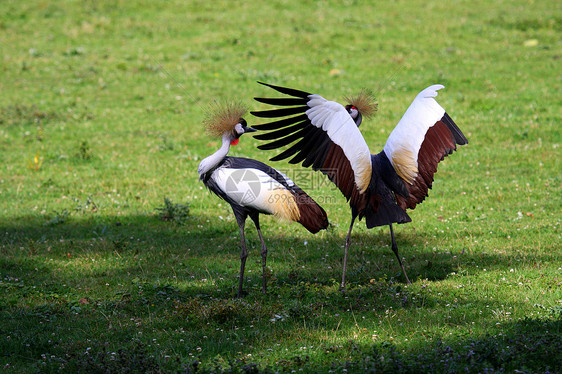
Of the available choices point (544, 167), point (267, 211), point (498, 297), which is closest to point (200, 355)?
point (267, 211)

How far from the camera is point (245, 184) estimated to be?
7461 millimetres

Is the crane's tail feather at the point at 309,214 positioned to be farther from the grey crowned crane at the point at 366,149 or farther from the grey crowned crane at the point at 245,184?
the grey crowned crane at the point at 366,149

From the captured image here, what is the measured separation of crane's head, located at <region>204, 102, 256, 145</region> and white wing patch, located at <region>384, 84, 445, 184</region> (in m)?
1.95

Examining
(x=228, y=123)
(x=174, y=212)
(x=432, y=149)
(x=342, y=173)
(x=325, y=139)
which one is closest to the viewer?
(x=325, y=139)

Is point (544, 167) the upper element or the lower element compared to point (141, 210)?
upper

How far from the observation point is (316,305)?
277 inches

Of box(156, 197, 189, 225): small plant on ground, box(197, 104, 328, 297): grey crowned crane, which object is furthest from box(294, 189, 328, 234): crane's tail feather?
box(156, 197, 189, 225): small plant on ground

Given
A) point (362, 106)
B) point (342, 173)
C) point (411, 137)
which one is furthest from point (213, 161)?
point (411, 137)

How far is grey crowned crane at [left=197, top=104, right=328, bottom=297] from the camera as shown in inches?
295

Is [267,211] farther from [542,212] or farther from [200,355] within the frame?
[542,212]

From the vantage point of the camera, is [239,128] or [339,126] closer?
[339,126]

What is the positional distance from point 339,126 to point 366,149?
0.44m

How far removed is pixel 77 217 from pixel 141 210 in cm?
121

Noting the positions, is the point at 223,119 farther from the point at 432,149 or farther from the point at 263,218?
the point at 263,218
